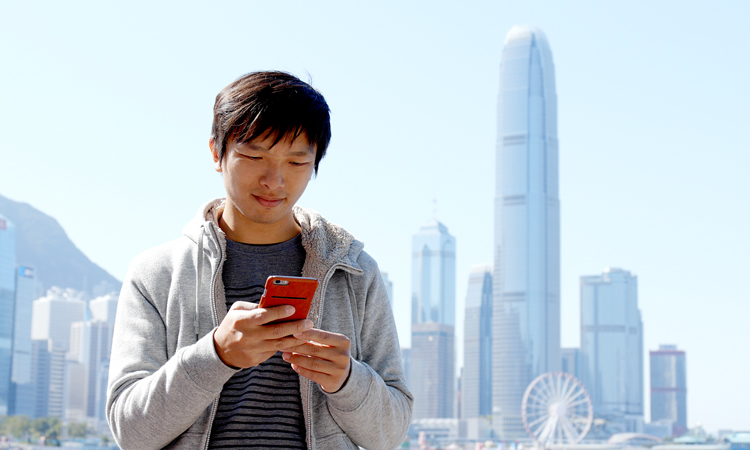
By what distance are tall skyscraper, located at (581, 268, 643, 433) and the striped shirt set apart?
121724 millimetres

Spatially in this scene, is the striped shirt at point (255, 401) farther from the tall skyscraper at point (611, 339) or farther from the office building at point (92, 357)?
the tall skyscraper at point (611, 339)

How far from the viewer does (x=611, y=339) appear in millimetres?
121875

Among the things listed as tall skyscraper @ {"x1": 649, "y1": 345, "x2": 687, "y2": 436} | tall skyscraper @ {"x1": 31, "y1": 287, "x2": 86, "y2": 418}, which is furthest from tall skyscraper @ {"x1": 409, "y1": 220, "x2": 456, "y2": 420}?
tall skyscraper @ {"x1": 31, "y1": 287, "x2": 86, "y2": 418}

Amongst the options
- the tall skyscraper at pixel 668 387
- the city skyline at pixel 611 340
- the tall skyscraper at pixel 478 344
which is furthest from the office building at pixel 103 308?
the tall skyscraper at pixel 668 387

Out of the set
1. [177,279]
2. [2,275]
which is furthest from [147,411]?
[2,275]

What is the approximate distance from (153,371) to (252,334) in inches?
14.2

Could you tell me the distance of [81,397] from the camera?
328 ft

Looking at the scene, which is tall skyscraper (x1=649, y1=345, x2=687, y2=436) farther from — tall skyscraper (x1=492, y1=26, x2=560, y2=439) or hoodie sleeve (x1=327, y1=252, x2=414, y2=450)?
hoodie sleeve (x1=327, y1=252, x2=414, y2=450)

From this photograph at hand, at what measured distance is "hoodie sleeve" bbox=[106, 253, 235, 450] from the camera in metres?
1.56

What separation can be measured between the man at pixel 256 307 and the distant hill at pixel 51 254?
466ft

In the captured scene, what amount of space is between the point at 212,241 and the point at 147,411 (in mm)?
381

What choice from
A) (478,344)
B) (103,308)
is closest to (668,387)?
(478,344)

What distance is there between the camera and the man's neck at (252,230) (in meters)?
1.88

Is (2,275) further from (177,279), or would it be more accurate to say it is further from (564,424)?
(177,279)
